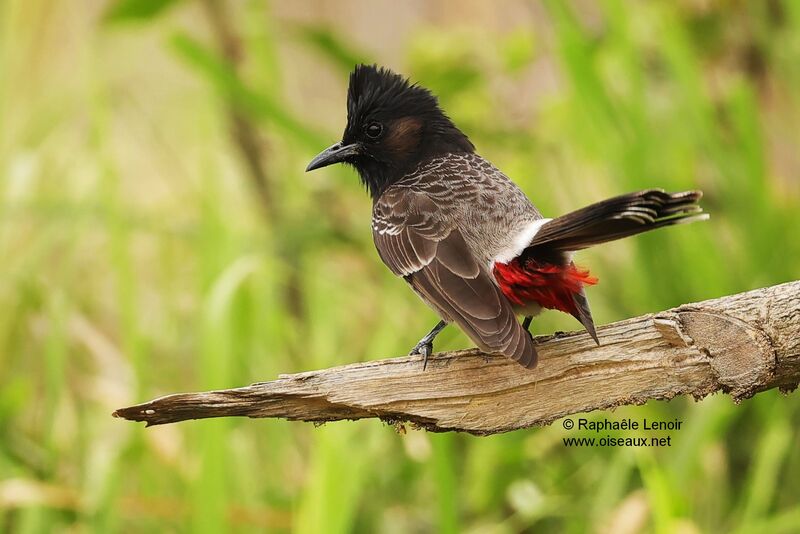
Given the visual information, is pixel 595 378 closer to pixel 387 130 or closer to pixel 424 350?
pixel 424 350

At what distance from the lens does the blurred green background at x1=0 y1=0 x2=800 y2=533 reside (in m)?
3.67

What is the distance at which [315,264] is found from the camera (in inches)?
190

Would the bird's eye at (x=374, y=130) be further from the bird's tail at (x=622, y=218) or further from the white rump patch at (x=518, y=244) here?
the bird's tail at (x=622, y=218)

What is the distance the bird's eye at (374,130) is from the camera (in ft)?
9.29

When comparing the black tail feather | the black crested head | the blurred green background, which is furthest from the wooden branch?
the blurred green background

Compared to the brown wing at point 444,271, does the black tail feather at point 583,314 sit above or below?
below

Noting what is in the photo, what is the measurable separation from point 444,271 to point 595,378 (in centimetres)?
52

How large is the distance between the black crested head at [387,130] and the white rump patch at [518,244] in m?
0.57

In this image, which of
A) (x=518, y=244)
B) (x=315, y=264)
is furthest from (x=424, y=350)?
(x=315, y=264)

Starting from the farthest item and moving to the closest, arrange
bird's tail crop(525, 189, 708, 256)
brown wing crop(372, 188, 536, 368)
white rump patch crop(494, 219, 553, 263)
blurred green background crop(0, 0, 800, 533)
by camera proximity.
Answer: blurred green background crop(0, 0, 800, 533) < white rump patch crop(494, 219, 553, 263) < brown wing crop(372, 188, 536, 368) < bird's tail crop(525, 189, 708, 256)

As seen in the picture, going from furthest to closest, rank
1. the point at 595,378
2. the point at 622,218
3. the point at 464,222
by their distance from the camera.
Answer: the point at 464,222 < the point at 595,378 < the point at 622,218

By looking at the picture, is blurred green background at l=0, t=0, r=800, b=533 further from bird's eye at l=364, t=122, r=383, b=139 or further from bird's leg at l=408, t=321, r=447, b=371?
bird's eye at l=364, t=122, r=383, b=139

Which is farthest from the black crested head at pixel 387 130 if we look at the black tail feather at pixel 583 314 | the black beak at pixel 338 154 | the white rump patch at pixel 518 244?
the black tail feather at pixel 583 314

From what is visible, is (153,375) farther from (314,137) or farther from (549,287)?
(549,287)
